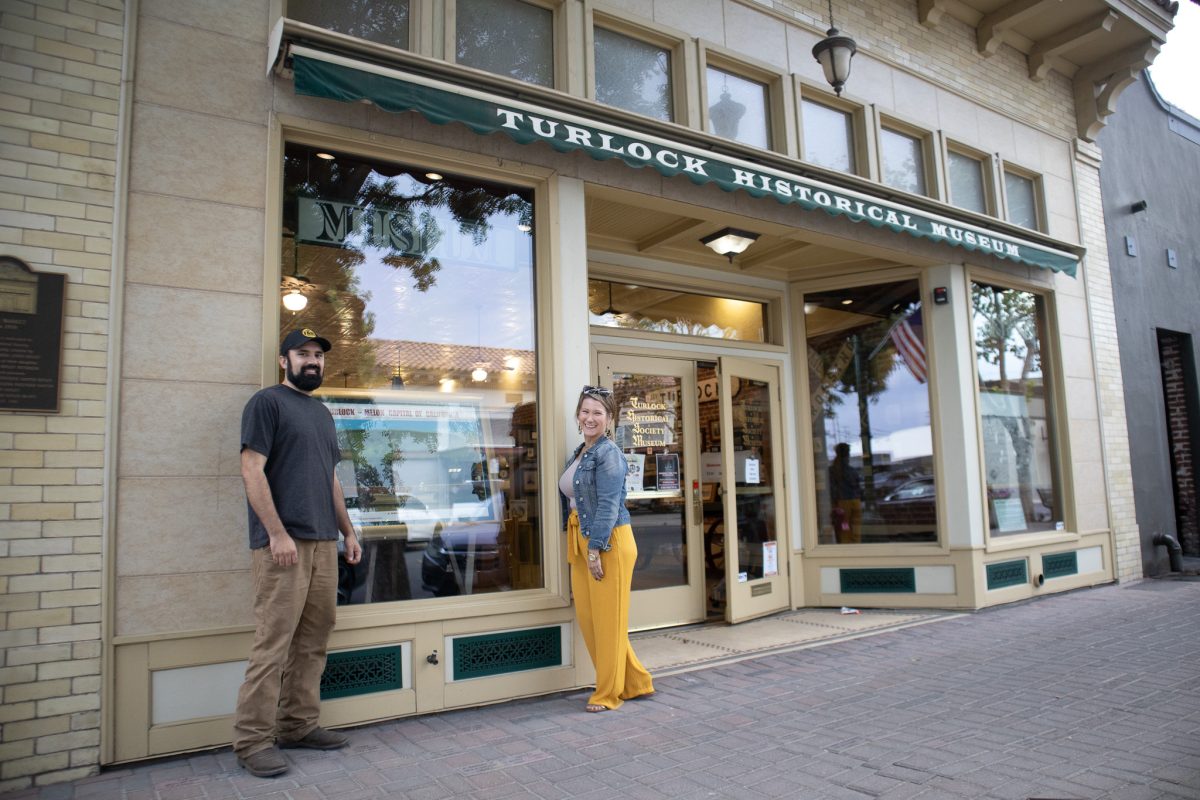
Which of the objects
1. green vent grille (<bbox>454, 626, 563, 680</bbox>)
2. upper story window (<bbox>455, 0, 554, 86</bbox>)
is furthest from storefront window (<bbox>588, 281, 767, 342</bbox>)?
green vent grille (<bbox>454, 626, 563, 680</bbox>)

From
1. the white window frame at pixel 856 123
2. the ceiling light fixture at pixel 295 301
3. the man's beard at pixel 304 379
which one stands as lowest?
the man's beard at pixel 304 379

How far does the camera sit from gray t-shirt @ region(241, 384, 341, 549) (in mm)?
3703

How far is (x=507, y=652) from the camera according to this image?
4.73 metres

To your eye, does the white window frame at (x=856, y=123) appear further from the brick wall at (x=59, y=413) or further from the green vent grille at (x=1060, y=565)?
the brick wall at (x=59, y=413)

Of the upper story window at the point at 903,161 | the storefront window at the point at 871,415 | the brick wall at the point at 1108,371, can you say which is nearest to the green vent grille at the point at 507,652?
the storefront window at the point at 871,415

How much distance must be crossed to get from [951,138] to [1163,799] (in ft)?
21.8

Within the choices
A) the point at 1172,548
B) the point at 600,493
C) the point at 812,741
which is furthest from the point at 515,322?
the point at 1172,548

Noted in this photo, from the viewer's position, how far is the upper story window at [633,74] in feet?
19.2

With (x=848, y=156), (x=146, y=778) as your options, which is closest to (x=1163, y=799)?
(x=146, y=778)

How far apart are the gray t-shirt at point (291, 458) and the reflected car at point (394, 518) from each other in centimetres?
66

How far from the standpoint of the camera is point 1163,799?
312 cm

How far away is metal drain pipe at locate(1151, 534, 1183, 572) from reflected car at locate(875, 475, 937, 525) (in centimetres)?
392

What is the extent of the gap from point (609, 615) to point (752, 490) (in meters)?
3.21

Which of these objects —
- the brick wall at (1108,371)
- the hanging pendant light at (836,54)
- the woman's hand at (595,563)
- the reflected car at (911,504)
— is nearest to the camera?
the woman's hand at (595,563)
